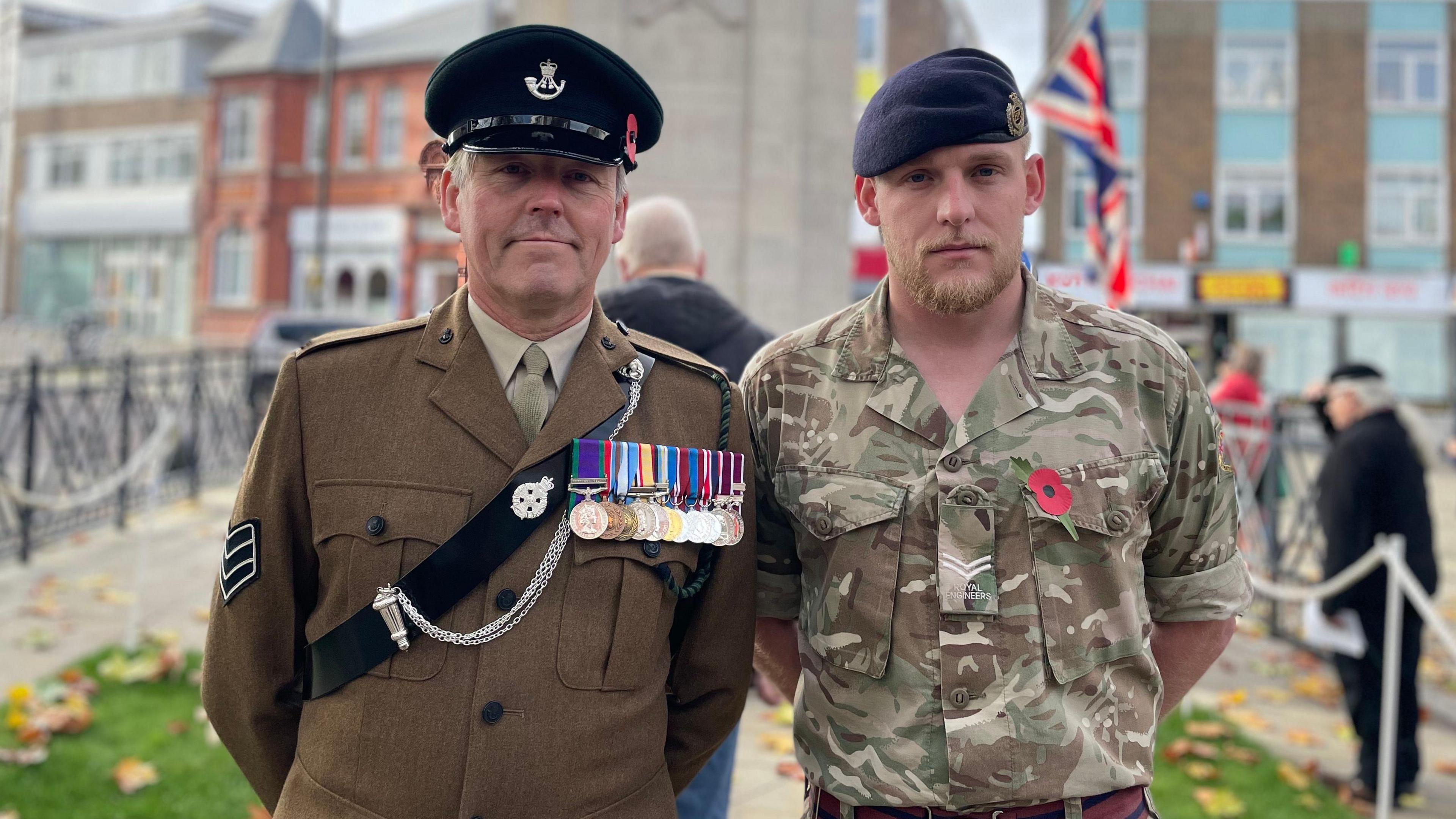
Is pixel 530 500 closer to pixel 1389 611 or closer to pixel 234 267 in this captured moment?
pixel 1389 611

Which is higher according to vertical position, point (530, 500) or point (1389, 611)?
point (530, 500)

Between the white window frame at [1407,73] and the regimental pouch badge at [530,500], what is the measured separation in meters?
32.4

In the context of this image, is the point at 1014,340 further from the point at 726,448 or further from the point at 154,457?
the point at 154,457

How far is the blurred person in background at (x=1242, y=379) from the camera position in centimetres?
1013

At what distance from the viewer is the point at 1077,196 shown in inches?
1123

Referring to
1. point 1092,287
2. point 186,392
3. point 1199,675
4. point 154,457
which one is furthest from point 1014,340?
point 186,392

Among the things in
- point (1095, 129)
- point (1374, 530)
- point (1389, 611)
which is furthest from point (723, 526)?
point (1095, 129)

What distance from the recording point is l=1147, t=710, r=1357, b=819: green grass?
15.0 ft

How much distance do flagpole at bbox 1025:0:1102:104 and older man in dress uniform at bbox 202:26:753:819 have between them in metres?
5.75

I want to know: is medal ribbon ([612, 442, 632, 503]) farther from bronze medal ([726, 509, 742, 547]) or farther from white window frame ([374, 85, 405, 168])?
white window frame ([374, 85, 405, 168])

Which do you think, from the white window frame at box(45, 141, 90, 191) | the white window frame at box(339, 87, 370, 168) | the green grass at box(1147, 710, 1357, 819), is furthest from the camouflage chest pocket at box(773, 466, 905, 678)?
the white window frame at box(45, 141, 90, 191)

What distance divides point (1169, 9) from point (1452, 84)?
24.6 feet

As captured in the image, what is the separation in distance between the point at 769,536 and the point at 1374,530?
14.2ft

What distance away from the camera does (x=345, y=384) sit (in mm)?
2045
